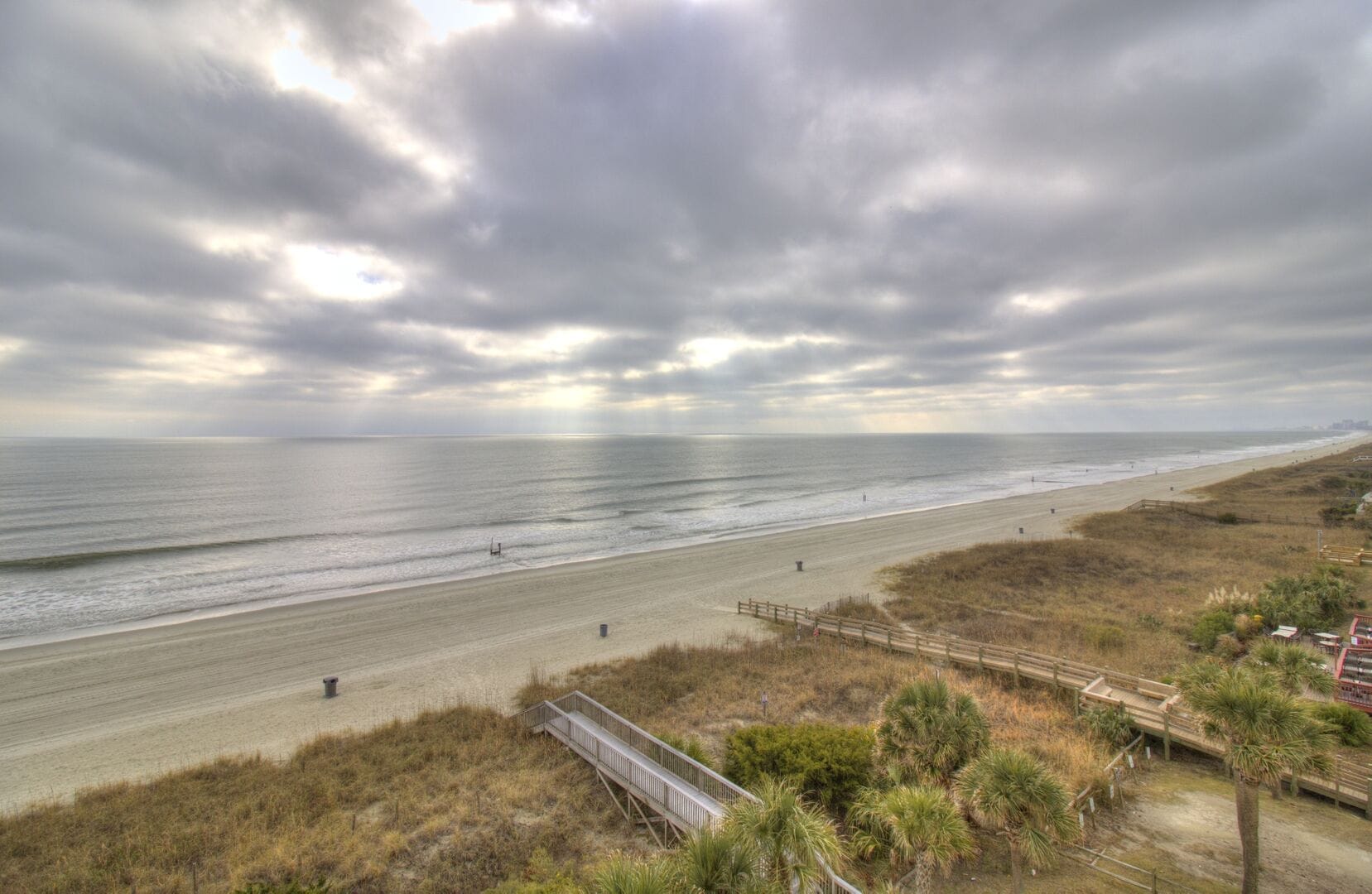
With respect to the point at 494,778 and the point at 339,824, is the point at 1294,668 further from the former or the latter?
the point at 339,824

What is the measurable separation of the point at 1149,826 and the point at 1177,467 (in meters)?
173

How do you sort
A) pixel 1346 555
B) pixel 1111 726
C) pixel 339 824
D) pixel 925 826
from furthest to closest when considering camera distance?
1. pixel 1346 555
2. pixel 1111 726
3. pixel 339 824
4. pixel 925 826

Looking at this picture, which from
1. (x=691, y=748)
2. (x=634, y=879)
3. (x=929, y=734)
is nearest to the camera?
(x=634, y=879)

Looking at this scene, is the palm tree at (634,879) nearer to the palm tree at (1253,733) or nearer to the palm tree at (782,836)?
the palm tree at (782,836)

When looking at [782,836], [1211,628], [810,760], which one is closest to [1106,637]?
[1211,628]

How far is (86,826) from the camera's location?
14.8 m

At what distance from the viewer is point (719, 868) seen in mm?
7570

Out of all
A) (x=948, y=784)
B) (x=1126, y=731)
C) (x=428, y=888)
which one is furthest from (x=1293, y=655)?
(x=428, y=888)

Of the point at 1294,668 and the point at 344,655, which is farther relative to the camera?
the point at 344,655

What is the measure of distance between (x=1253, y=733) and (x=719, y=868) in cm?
998

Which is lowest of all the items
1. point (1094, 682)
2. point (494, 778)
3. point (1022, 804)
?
point (494, 778)

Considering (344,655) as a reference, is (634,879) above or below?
above

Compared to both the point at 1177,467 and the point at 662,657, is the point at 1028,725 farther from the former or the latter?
the point at 1177,467

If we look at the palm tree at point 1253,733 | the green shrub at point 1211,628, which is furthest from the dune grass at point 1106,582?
the palm tree at point 1253,733
